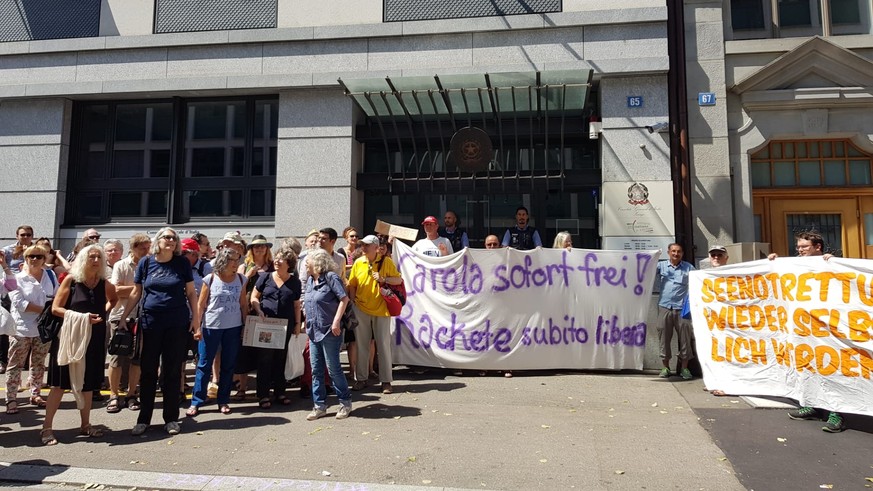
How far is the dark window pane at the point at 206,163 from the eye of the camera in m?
11.4

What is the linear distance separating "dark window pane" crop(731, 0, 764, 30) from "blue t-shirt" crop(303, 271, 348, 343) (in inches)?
359

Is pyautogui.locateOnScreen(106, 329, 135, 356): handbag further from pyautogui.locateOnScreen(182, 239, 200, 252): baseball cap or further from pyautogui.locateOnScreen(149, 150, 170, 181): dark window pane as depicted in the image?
pyautogui.locateOnScreen(149, 150, 170, 181): dark window pane

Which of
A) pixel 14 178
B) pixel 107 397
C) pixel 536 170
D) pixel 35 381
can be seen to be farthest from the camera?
pixel 14 178

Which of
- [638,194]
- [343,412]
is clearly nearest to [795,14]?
[638,194]

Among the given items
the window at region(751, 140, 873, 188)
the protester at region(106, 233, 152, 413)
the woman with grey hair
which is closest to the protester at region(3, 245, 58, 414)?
the protester at region(106, 233, 152, 413)

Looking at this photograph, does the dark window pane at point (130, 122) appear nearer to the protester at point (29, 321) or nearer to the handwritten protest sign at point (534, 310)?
the protester at point (29, 321)

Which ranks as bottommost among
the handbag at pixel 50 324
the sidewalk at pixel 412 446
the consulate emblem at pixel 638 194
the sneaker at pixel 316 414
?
the sidewalk at pixel 412 446

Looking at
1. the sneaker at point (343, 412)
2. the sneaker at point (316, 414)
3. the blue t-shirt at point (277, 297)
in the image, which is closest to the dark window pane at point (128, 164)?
the blue t-shirt at point (277, 297)

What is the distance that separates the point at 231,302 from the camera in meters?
5.98

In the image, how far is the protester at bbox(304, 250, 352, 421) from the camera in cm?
580

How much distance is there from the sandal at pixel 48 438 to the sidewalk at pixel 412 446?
0.08 metres

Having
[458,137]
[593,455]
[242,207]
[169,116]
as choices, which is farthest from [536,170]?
[169,116]

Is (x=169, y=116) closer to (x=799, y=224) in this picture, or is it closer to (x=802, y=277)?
(x=802, y=277)

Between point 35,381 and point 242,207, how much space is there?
538cm
